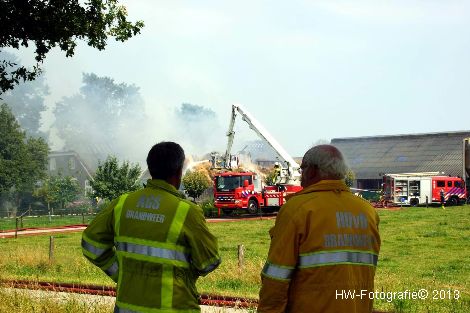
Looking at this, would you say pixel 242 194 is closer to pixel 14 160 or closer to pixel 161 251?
pixel 14 160

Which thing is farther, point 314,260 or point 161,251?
point 161,251

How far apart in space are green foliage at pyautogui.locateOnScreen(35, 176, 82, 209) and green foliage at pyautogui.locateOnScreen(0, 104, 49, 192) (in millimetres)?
2521

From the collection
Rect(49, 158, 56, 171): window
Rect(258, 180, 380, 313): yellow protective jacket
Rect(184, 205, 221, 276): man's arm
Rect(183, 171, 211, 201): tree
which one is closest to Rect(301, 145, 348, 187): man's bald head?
Rect(258, 180, 380, 313): yellow protective jacket

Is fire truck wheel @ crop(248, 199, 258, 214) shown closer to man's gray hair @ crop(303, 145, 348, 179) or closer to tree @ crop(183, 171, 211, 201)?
tree @ crop(183, 171, 211, 201)

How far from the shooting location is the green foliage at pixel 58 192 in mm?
54919

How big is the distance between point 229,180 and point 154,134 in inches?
2189

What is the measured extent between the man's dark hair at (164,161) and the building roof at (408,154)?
59.0 metres

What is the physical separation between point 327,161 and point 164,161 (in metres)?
0.99

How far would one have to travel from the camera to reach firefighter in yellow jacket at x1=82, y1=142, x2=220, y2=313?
3.94 meters

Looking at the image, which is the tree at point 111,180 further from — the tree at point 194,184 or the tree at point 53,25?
the tree at point 53,25

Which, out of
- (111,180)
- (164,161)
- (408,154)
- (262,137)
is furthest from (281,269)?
(408,154)

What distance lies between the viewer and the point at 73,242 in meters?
23.5

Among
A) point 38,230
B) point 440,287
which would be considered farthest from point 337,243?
point 38,230

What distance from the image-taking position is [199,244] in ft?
13.0
